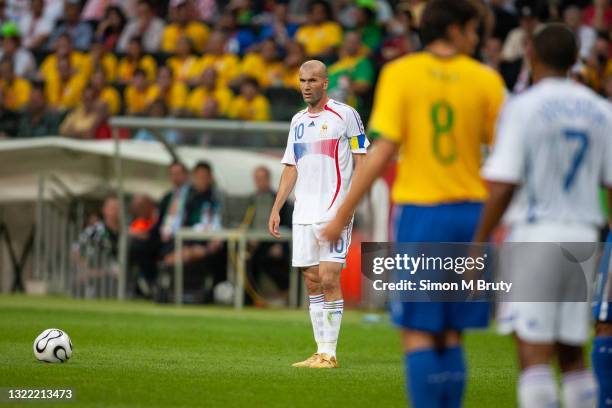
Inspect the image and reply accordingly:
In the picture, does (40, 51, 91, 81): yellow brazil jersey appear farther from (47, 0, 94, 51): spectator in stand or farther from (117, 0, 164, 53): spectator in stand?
(117, 0, 164, 53): spectator in stand

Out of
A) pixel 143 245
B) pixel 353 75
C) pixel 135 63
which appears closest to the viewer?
pixel 353 75

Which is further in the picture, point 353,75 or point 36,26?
point 36,26

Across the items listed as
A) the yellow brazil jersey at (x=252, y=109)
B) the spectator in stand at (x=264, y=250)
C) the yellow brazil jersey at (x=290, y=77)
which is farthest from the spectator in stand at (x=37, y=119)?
the spectator in stand at (x=264, y=250)

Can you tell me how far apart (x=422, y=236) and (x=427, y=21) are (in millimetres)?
1117

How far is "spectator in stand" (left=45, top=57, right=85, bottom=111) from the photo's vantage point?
24.8 m

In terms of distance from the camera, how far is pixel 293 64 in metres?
22.6

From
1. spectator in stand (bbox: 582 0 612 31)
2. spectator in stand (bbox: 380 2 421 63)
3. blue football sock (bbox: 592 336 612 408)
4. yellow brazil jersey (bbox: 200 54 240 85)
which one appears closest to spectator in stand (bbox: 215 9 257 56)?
yellow brazil jersey (bbox: 200 54 240 85)

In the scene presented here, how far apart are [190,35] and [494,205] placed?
19383mm

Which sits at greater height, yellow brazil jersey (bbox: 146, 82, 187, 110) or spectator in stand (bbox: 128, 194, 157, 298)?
yellow brazil jersey (bbox: 146, 82, 187, 110)

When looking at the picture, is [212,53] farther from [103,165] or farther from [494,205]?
[494,205]

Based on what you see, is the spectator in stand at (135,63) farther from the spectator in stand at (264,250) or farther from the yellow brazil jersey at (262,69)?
the spectator in stand at (264,250)

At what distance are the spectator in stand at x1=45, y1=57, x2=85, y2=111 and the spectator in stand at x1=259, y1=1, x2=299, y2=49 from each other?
3678 millimetres

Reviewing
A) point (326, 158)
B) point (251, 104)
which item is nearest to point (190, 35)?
point (251, 104)

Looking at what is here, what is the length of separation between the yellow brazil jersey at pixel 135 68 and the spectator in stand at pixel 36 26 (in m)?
2.85
